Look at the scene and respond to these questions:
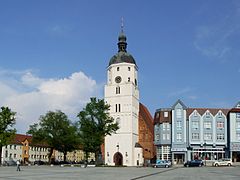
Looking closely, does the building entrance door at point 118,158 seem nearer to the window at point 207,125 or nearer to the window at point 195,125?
the window at point 195,125

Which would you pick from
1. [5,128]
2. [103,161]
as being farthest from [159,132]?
[5,128]

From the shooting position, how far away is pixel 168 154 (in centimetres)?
9406

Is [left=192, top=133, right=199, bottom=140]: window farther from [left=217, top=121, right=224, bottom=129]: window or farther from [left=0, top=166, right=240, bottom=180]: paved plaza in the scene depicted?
[left=0, top=166, right=240, bottom=180]: paved plaza

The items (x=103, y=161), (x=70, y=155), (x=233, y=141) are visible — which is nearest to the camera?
(x=233, y=141)

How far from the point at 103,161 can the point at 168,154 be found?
48.8 feet

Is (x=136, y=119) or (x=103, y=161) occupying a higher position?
(x=136, y=119)

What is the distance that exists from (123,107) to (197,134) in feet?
57.8

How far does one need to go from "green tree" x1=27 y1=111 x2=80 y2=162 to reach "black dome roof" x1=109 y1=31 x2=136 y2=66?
63.1 ft

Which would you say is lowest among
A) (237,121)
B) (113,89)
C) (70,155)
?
(70,155)

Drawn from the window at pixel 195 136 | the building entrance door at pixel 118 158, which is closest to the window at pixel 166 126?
the window at pixel 195 136

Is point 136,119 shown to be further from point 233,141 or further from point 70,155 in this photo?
point 70,155

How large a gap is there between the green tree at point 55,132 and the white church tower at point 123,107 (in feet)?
36.5

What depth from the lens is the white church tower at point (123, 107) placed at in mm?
93562

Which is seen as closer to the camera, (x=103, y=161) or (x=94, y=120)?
(x=94, y=120)
